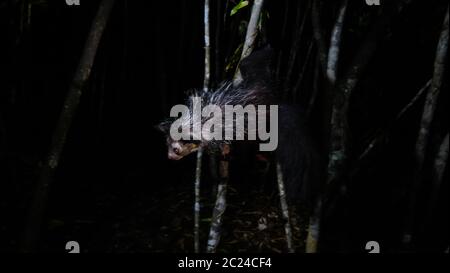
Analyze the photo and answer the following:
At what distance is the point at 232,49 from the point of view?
3273 mm

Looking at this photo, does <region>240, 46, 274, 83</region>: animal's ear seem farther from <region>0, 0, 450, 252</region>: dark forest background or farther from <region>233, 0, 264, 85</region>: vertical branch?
<region>0, 0, 450, 252</region>: dark forest background

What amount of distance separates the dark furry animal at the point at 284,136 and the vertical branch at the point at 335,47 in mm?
311

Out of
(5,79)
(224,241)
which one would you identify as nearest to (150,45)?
(5,79)

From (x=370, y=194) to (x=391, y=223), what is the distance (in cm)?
32

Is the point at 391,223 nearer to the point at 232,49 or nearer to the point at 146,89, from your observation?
the point at 232,49

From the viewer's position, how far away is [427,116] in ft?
8.67

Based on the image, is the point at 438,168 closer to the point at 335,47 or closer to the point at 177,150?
the point at 335,47

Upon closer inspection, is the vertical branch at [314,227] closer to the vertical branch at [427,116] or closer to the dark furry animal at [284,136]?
the dark furry animal at [284,136]

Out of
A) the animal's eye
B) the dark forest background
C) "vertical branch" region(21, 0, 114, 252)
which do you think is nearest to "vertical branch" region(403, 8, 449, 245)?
the dark forest background

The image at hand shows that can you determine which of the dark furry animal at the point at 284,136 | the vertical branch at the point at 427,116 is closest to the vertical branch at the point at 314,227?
the dark furry animal at the point at 284,136

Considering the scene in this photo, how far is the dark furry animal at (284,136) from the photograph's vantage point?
192 cm

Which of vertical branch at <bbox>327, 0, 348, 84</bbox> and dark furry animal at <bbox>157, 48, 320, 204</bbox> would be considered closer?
dark furry animal at <bbox>157, 48, 320, 204</bbox>

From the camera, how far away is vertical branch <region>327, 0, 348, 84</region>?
2172 mm

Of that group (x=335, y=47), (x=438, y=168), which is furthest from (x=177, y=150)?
(x=438, y=168)
